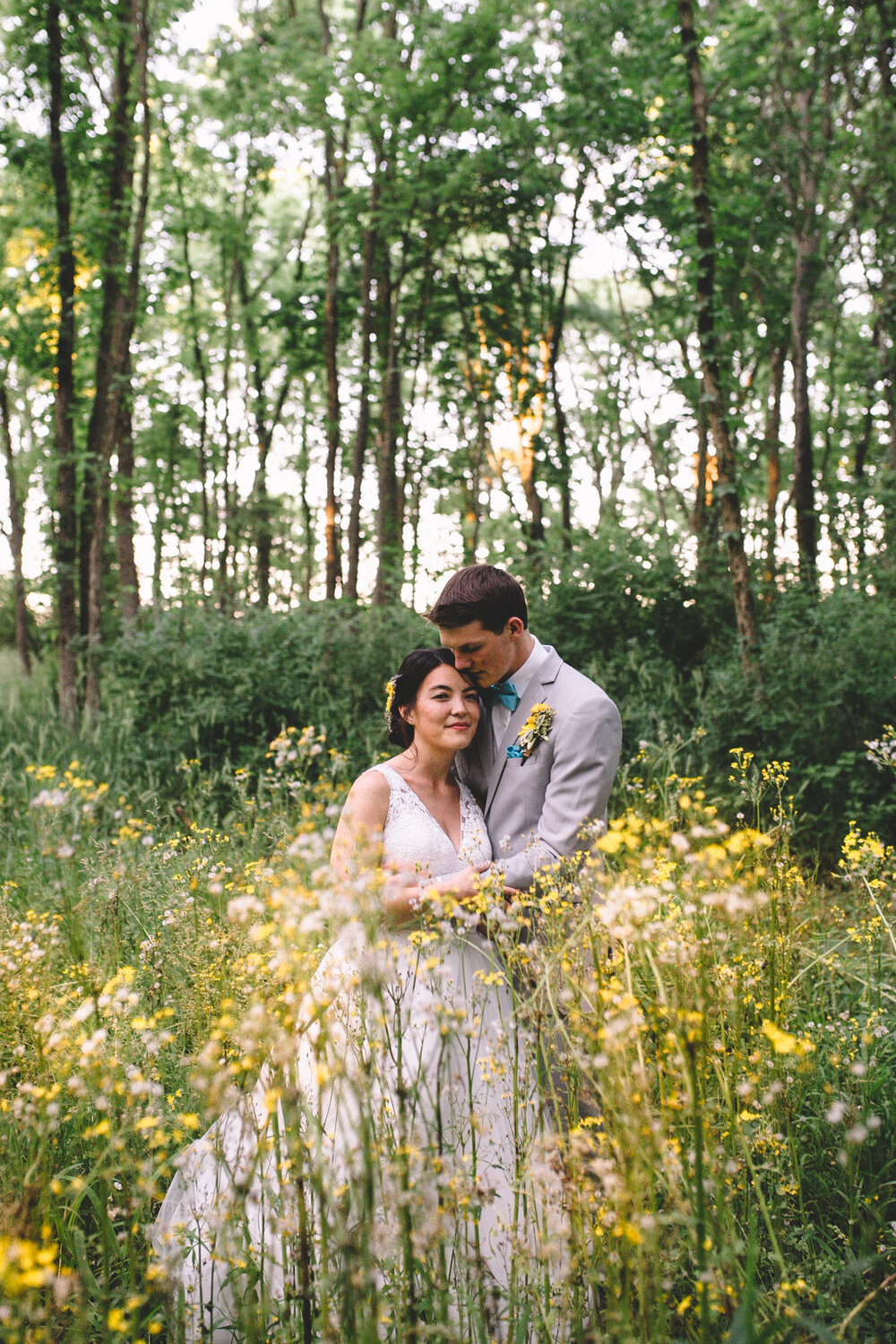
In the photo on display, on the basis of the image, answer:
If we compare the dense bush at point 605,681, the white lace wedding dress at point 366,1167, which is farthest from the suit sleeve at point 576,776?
the dense bush at point 605,681

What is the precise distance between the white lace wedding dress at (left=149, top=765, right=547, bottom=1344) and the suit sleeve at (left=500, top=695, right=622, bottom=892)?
488 millimetres

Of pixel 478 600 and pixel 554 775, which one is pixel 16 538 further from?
pixel 554 775

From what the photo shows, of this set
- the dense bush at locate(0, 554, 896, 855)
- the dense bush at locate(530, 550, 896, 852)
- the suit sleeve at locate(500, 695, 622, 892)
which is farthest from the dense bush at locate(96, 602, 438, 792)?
the suit sleeve at locate(500, 695, 622, 892)

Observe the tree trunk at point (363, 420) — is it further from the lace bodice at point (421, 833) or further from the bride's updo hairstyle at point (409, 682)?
the lace bodice at point (421, 833)

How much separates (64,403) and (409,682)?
6.98 metres

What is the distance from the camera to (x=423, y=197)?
424 inches

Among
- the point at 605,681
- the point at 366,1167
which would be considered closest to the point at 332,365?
the point at 605,681

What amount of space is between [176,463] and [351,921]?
18.2m

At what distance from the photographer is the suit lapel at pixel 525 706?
3344mm

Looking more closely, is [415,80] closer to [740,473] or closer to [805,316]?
[805,316]

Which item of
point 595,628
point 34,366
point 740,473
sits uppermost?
point 34,366

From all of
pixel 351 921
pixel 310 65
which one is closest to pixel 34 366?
pixel 310 65

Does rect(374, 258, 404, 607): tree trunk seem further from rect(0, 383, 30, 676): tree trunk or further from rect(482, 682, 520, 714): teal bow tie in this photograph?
rect(0, 383, 30, 676): tree trunk

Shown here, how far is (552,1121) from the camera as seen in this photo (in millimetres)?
2234
